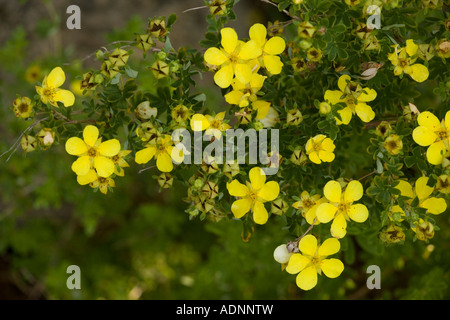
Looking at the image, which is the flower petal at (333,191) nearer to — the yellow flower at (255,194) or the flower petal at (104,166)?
the yellow flower at (255,194)

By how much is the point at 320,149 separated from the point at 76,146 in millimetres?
618

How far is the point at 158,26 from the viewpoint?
1.21 m

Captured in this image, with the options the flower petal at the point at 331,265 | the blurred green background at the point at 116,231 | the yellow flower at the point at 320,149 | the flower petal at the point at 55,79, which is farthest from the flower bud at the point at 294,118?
the blurred green background at the point at 116,231

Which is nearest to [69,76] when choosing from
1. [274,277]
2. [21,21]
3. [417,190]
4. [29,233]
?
[21,21]

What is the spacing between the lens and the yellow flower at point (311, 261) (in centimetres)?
122

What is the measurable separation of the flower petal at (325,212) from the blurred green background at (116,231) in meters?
0.88

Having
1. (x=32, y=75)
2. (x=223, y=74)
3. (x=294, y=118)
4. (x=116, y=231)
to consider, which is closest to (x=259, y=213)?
(x=294, y=118)

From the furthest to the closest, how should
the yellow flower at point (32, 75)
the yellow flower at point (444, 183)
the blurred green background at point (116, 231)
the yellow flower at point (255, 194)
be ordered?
the yellow flower at point (32, 75)
the blurred green background at point (116, 231)
the yellow flower at point (255, 194)
the yellow flower at point (444, 183)

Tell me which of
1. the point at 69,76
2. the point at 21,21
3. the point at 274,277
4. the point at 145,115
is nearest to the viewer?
the point at 145,115

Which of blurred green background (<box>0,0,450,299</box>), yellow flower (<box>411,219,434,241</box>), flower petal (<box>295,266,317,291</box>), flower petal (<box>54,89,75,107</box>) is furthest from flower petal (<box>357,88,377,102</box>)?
blurred green background (<box>0,0,450,299</box>)

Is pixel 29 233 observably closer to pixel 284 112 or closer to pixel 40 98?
pixel 40 98

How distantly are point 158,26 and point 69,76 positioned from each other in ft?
5.69

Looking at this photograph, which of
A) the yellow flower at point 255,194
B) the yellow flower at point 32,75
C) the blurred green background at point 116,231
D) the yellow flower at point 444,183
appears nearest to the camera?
the yellow flower at point 444,183
